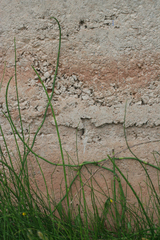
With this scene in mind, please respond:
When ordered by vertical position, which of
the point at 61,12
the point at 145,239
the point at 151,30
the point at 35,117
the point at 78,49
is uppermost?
the point at 61,12

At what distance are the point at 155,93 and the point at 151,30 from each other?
0.38m

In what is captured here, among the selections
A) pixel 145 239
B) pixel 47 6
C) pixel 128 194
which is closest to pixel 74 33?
pixel 47 6

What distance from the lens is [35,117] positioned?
129 cm

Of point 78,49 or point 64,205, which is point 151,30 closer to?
point 78,49

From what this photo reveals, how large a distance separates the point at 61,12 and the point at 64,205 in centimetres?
121

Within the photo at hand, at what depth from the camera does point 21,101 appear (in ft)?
4.23

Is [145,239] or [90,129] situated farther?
[90,129]

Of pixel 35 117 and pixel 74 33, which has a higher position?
pixel 74 33

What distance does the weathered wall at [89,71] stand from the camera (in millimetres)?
1238

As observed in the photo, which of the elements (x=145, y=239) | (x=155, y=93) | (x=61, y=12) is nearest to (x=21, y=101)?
(x=61, y=12)

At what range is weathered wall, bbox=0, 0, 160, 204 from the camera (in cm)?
124

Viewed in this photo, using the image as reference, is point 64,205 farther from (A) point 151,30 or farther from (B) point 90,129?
(A) point 151,30

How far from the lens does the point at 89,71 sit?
1.27m

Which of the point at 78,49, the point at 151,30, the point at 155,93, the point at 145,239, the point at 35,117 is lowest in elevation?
the point at 145,239
